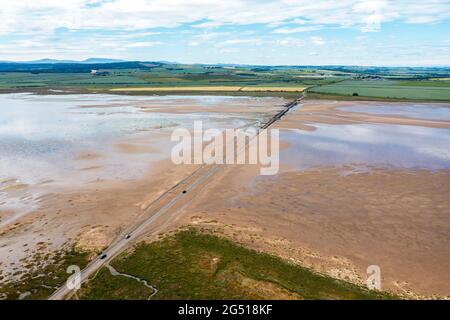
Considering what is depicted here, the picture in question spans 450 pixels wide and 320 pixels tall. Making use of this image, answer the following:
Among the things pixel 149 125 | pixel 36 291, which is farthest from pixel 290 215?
pixel 149 125

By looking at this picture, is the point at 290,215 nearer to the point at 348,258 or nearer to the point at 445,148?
the point at 348,258

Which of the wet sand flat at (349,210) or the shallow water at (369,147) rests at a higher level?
the shallow water at (369,147)

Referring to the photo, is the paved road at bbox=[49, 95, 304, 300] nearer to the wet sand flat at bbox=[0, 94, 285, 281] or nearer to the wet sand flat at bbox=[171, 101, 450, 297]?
the wet sand flat at bbox=[0, 94, 285, 281]

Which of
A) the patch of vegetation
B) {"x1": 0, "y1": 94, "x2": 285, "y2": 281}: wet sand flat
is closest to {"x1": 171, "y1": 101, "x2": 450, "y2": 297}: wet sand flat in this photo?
{"x1": 0, "y1": 94, "x2": 285, "y2": 281}: wet sand flat

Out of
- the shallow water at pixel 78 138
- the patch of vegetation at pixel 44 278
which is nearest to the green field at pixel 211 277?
the patch of vegetation at pixel 44 278

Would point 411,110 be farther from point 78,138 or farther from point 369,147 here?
point 78,138

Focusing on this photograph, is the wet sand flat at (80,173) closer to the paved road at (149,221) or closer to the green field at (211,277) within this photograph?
the paved road at (149,221)
